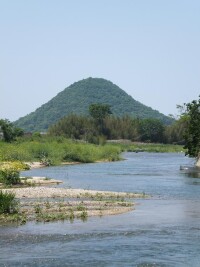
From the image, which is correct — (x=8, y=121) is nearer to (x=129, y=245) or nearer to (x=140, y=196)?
(x=140, y=196)

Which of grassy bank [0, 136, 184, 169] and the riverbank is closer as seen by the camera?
the riverbank

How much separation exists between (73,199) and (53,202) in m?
2.94

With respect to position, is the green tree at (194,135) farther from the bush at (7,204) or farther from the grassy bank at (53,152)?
the bush at (7,204)

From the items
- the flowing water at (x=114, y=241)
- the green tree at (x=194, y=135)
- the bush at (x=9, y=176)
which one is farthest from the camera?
the green tree at (x=194, y=135)

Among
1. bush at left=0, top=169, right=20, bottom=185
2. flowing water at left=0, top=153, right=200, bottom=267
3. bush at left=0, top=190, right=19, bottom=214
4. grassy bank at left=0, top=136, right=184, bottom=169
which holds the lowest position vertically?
flowing water at left=0, top=153, right=200, bottom=267

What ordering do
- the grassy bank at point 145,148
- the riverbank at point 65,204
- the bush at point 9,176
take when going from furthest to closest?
1. the grassy bank at point 145,148
2. the bush at point 9,176
3. the riverbank at point 65,204

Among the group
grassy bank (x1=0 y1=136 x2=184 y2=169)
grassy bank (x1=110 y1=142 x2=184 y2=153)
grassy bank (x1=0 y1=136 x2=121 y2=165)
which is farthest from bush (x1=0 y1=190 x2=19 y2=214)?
grassy bank (x1=110 y1=142 x2=184 y2=153)

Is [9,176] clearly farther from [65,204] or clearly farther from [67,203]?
[65,204]

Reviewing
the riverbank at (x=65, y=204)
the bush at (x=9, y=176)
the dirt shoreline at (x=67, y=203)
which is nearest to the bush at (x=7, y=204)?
the riverbank at (x=65, y=204)

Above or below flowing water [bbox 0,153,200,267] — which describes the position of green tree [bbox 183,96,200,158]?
above

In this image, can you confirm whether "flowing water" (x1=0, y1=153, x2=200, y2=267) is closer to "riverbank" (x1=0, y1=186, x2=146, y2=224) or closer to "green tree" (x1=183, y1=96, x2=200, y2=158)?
"riverbank" (x1=0, y1=186, x2=146, y2=224)

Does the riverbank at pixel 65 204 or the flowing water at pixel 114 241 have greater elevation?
the riverbank at pixel 65 204

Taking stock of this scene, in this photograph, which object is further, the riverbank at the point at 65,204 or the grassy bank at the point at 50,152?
the grassy bank at the point at 50,152

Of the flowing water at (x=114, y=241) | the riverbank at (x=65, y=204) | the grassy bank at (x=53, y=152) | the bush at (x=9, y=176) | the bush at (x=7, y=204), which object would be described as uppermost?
the grassy bank at (x=53, y=152)
